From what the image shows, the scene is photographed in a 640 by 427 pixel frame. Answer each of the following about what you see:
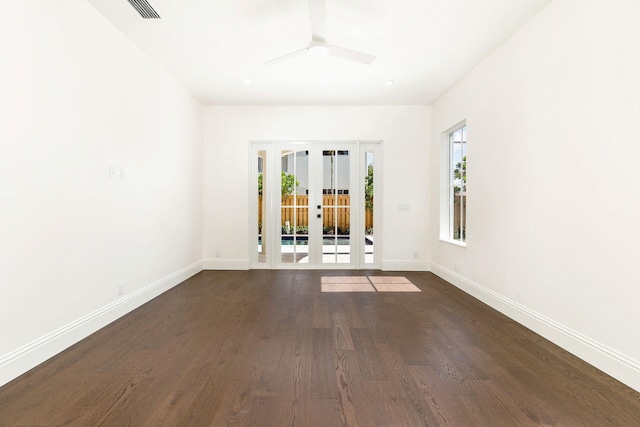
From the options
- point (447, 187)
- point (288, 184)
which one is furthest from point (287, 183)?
point (447, 187)

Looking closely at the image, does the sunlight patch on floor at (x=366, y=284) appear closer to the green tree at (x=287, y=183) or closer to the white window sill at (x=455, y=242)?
the white window sill at (x=455, y=242)

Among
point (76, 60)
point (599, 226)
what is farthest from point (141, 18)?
point (599, 226)

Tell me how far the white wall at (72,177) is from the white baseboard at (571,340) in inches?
146

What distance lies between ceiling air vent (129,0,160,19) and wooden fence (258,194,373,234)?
120 inches

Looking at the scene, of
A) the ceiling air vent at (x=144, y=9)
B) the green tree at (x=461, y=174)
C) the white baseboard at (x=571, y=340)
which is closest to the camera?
the white baseboard at (x=571, y=340)

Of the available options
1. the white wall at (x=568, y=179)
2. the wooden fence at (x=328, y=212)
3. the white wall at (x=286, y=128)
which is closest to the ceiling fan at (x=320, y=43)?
the white wall at (x=568, y=179)

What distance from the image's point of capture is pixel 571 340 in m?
2.31

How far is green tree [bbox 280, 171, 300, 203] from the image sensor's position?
5367 millimetres

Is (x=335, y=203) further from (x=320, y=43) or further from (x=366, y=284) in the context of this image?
(x=320, y=43)

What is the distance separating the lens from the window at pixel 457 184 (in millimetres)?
4336

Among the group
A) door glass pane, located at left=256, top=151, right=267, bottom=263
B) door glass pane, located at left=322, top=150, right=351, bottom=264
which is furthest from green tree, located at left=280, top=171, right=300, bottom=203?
door glass pane, located at left=322, top=150, right=351, bottom=264

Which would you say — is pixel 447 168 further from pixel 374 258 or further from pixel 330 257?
pixel 330 257

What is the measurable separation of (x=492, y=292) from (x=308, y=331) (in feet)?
6.70

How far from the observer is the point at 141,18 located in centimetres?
279
